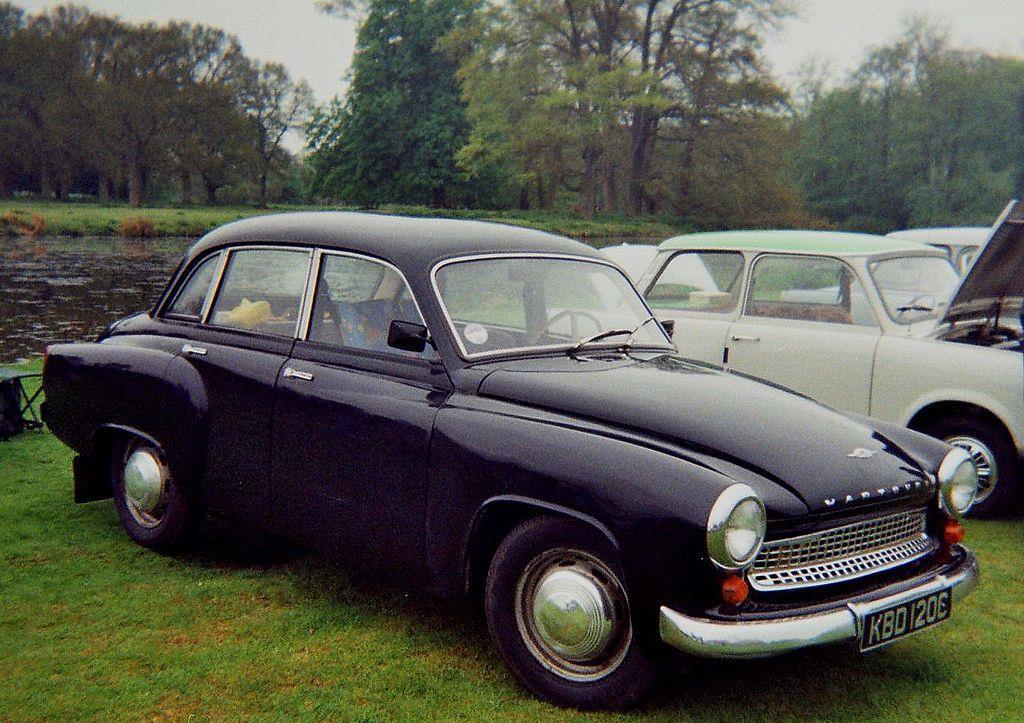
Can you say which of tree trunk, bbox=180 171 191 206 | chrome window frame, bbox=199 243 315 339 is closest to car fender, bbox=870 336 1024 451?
chrome window frame, bbox=199 243 315 339

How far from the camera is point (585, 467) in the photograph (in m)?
3.66

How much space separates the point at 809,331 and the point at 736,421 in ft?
12.1

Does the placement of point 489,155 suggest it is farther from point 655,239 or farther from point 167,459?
point 167,459

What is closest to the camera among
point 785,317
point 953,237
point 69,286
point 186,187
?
point 785,317

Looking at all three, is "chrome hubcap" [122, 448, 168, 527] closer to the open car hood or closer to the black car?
the black car

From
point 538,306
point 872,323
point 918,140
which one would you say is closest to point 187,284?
point 538,306

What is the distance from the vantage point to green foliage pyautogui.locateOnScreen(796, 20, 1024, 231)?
56719 millimetres

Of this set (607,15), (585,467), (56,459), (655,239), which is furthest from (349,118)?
(585,467)

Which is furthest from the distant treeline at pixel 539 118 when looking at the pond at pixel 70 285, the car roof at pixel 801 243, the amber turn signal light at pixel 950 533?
the amber turn signal light at pixel 950 533

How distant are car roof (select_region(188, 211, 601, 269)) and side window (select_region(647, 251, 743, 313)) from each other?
288 cm

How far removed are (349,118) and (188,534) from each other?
5685 centimetres

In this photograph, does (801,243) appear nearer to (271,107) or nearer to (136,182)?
(136,182)

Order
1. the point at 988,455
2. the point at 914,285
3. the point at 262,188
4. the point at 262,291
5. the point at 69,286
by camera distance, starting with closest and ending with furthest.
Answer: the point at 262,291 → the point at 988,455 → the point at 914,285 → the point at 69,286 → the point at 262,188

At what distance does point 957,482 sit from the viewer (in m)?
4.27
